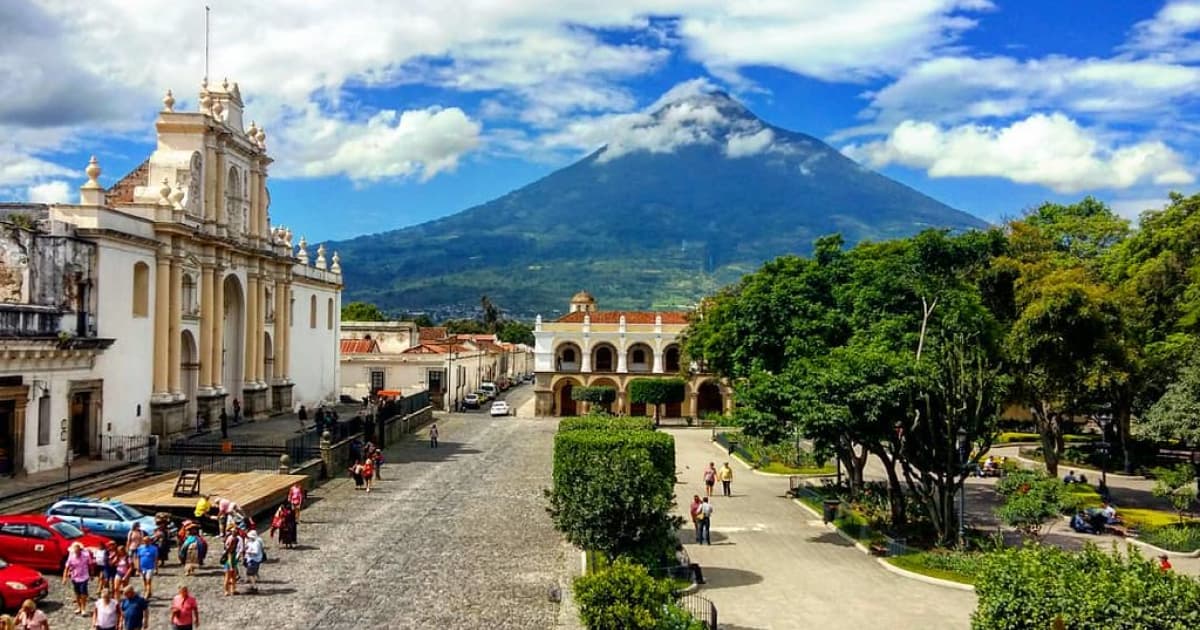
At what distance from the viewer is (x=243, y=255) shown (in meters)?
39.0

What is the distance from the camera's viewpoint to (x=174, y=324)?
31844 millimetres

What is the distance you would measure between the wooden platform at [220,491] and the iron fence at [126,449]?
5.70 feet

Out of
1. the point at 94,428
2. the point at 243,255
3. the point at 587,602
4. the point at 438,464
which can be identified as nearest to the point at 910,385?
the point at 587,602

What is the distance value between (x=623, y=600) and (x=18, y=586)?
944 cm

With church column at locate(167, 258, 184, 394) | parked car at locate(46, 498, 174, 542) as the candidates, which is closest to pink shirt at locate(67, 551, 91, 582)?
parked car at locate(46, 498, 174, 542)

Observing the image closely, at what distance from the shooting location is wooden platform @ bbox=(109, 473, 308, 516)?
70.7 ft

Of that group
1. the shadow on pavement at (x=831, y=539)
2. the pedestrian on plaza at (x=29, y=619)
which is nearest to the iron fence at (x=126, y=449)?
the pedestrian on plaza at (x=29, y=619)

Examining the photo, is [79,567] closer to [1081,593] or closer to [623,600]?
[623,600]

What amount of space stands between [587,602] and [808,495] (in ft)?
56.3

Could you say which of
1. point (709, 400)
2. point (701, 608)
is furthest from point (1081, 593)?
point (709, 400)

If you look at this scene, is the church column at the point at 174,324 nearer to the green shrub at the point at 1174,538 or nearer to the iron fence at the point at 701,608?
the iron fence at the point at 701,608

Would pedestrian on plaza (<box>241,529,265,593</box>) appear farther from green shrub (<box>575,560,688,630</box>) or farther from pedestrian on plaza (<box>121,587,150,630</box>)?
green shrub (<box>575,560,688,630</box>)

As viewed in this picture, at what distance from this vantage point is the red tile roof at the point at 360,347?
66.6 meters

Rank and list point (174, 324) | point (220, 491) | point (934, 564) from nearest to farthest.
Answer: point (934, 564)
point (220, 491)
point (174, 324)
